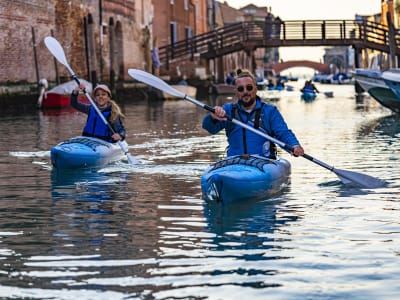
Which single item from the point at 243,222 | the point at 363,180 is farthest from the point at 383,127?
the point at 243,222

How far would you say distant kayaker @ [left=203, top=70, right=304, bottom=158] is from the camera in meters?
9.03

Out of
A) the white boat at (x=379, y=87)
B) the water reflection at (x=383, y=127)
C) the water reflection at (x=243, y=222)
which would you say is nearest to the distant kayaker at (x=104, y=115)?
the water reflection at (x=243, y=222)

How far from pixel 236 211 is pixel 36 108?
2196 cm

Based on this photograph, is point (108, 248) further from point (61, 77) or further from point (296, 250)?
point (61, 77)

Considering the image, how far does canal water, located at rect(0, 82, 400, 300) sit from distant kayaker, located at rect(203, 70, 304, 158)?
541 millimetres

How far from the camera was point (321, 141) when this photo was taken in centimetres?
1636

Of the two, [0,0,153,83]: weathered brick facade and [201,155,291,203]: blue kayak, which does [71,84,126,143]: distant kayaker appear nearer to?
[201,155,291,203]: blue kayak

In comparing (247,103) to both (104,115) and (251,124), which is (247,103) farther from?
(104,115)

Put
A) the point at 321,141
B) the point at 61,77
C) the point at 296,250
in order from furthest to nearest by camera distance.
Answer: the point at 61,77 < the point at 321,141 < the point at 296,250

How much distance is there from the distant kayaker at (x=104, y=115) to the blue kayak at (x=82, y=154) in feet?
0.73

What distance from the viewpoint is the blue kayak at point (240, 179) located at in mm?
8469

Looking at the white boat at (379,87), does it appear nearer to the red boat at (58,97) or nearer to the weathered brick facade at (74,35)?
the red boat at (58,97)

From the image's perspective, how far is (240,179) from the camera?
27.9ft

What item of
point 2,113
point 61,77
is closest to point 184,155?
point 2,113
